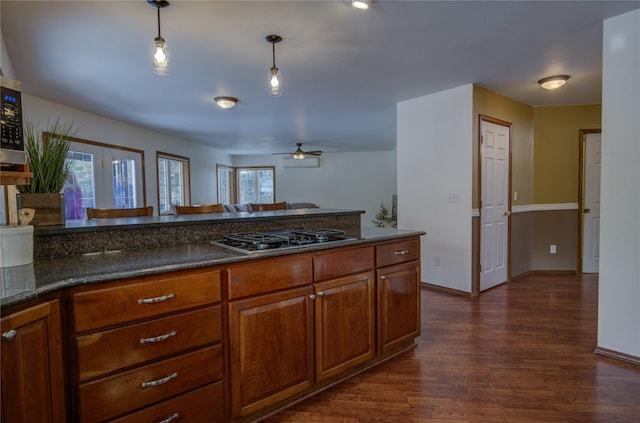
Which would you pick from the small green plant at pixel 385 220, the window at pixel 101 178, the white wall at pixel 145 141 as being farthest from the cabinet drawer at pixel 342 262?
the small green plant at pixel 385 220

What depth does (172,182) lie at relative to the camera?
268 inches

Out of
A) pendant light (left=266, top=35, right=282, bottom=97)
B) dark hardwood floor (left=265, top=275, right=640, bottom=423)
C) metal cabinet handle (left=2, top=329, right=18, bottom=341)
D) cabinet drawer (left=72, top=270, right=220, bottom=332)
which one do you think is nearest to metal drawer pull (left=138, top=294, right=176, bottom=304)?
cabinet drawer (left=72, top=270, right=220, bottom=332)

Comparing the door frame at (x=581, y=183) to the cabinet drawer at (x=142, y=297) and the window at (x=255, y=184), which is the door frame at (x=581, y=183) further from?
the window at (x=255, y=184)

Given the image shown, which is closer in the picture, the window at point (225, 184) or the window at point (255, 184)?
the window at point (225, 184)

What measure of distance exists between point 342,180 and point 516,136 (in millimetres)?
5366

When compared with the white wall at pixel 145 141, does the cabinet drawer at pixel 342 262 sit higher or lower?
lower

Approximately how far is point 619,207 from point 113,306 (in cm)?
293

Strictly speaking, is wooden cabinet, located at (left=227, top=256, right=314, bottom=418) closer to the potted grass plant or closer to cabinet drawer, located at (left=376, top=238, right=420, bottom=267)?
cabinet drawer, located at (left=376, top=238, right=420, bottom=267)

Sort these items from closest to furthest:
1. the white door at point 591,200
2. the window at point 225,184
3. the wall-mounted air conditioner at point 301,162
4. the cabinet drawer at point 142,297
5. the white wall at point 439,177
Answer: the cabinet drawer at point 142,297 < the white wall at point 439,177 < the white door at point 591,200 < the window at point 225,184 < the wall-mounted air conditioner at point 301,162

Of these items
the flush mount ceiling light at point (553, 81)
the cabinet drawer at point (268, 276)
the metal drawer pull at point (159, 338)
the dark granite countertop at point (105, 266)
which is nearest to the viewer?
the dark granite countertop at point (105, 266)

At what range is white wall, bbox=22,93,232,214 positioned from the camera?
12.9ft

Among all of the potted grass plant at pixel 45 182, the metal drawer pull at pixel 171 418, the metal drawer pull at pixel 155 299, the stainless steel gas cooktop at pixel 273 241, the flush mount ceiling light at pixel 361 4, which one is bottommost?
the metal drawer pull at pixel 171 418

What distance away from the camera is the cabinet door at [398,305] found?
2170mm

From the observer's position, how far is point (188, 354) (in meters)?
1.44
